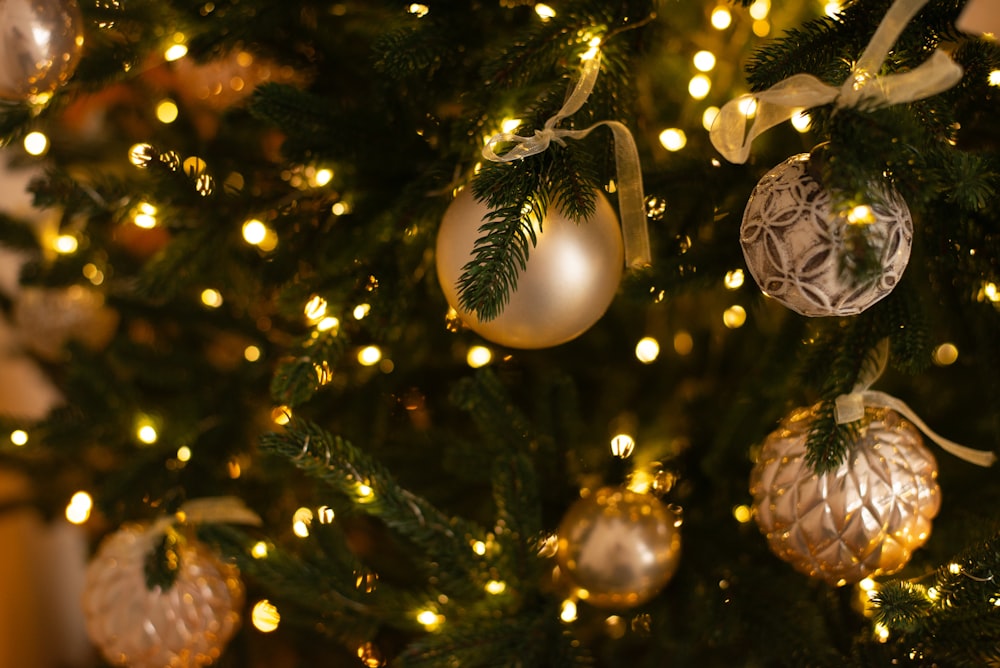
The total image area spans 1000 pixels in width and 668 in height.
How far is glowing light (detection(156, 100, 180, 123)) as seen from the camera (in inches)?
40.9

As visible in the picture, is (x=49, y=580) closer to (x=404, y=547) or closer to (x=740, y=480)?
(x=404, y=547)

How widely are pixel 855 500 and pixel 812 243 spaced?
22cm

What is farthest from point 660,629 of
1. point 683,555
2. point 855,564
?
point 855,564

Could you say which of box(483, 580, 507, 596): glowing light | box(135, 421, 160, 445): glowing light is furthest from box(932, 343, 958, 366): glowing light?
box(135, 421, 160, 445): glowing light

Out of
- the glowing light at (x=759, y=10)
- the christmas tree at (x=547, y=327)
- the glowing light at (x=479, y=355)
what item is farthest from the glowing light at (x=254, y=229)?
the glowing light at (x=759, y=10)

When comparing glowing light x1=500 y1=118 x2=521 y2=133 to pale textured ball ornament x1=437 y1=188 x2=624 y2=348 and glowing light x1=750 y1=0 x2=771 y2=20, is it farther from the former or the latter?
glowing light x1=750 y1=0 x2=771 y2=20

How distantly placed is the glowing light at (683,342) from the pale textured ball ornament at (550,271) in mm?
434

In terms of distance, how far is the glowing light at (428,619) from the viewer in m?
0.68

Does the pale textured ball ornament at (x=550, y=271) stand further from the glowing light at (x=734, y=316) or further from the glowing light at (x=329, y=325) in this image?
the glowing light at (x=734, y=316)

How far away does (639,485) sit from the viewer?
77cm

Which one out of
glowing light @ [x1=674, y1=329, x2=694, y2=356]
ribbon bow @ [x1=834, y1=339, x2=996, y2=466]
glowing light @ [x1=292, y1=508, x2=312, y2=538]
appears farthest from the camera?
glowing light @ [x1=674, y1=329, x2=694, y2=356]

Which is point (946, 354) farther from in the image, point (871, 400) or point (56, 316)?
point (56, 316)

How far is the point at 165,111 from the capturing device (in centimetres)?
104

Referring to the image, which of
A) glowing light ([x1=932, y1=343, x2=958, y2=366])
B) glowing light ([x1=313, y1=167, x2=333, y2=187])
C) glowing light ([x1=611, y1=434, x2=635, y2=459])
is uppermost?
glowing light ([x1=313, y1=167, x2=333, y2=187])
